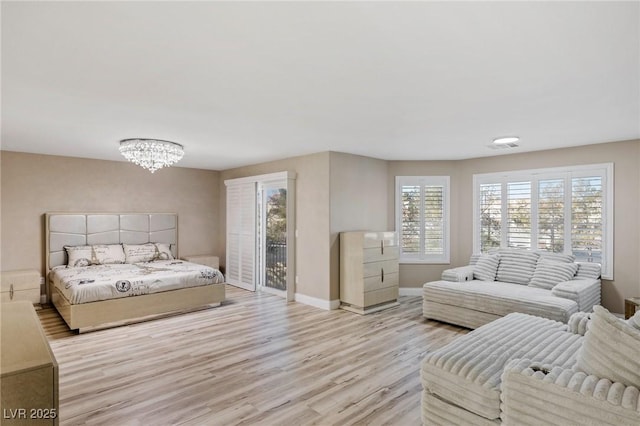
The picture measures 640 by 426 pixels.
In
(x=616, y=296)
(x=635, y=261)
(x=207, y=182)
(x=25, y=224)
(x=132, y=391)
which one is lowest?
(x=132, y=391)

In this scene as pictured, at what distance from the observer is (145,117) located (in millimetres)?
3414

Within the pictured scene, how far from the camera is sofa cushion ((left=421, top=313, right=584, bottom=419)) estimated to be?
200 cm

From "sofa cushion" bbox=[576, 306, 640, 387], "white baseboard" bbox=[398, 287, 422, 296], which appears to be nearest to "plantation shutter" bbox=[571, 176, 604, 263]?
"white baseboard" bbox=[398, 287, 422, 296]

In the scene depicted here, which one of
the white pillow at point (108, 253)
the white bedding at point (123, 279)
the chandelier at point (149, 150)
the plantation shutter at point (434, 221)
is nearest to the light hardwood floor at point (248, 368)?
the white bedding at point (123, 279)

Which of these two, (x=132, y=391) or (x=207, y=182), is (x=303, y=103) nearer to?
(x=132, y=391)

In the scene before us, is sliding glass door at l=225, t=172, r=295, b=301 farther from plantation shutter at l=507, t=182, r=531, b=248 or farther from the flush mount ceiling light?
plantation shutter at l=507, t=182, r=531, b=248

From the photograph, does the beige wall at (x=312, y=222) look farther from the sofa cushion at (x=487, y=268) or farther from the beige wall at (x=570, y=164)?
the sofa cushion at (x=487, y=268)

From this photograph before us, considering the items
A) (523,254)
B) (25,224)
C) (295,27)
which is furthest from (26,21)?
(523,254)

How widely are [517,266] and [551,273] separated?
449mm

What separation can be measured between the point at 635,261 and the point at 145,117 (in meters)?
5.93

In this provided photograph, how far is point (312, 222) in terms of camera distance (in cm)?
546

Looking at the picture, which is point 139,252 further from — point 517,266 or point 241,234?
point 517,266

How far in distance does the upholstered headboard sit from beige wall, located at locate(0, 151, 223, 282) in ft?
0.45

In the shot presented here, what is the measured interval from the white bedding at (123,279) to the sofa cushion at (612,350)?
15.1 feet
